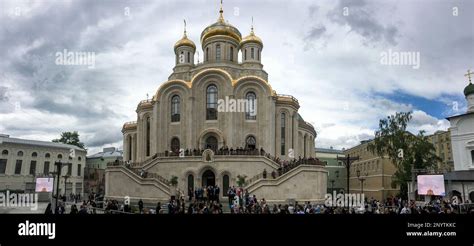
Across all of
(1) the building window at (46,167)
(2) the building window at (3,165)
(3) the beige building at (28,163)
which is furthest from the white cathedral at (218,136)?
(2) the building window at (3,165)

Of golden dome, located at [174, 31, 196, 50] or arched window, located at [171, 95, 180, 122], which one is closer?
arched window, located at [171, 95, 180, 122]

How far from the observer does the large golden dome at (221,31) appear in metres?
47.0

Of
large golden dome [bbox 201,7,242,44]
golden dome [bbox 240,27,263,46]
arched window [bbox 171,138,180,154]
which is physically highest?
large golden dome [bbox 201,7,242,44]

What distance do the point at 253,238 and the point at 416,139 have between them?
37022mm

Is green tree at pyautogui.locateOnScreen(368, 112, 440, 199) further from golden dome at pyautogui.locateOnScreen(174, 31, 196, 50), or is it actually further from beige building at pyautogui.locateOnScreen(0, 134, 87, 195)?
beige building at pyautogui.locateOnScreen(0, 134, 87, 195)

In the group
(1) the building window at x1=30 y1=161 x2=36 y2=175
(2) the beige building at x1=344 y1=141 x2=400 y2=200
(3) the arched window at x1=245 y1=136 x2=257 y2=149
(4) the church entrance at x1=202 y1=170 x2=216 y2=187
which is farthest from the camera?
(1) the building window at x1=30 y1=161 x2=36 y2=175

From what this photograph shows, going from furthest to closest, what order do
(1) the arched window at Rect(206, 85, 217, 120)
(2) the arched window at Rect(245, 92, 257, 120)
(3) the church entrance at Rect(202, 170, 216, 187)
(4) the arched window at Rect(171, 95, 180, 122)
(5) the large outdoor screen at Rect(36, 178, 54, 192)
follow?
(4) the arched window at Rect(171, 95, 180, 122), (1) the arched window at Rect(206, 85, 217, 120), (2) the arched window at Rect(245, 92, 257, 120), (3) the church entrance at Rect(202, 170, 216, 187), (5) the large outdoor screen at Rect(36, 178, 54, 192)

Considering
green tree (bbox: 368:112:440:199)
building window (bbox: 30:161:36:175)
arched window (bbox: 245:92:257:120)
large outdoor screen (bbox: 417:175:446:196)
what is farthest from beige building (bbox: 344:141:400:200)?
building window (bbox: 30:161:36:175)

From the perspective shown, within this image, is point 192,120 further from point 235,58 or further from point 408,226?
point 408,226

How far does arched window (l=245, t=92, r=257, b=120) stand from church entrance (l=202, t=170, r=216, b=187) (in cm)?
829

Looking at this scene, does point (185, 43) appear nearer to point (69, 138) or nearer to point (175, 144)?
point (175, 144)

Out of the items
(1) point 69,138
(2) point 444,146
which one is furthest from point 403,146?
(1) point 69,138

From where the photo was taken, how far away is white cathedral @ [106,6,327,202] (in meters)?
33.0

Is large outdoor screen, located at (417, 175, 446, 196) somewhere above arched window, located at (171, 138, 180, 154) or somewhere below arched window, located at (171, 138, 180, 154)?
below
